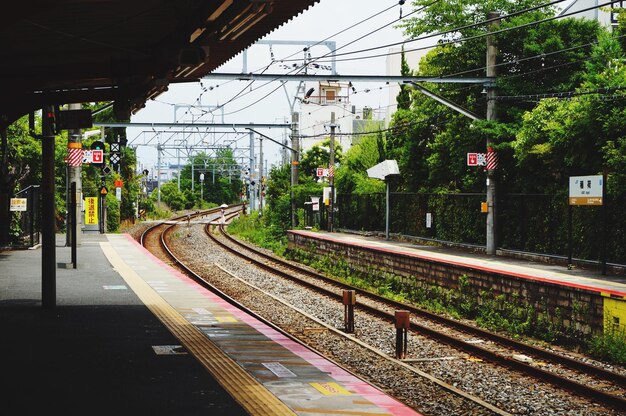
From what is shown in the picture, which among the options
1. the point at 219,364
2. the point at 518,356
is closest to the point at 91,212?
the point at 518,356

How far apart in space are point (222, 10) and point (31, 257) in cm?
1711

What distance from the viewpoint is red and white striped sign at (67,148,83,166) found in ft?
88.6

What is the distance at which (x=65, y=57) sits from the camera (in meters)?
14.0

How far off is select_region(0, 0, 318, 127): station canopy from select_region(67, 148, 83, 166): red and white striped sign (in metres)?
10.8

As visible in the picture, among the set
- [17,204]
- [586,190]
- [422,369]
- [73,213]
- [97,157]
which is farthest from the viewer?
[97,157]

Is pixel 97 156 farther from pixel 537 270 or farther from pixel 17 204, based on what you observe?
pixel 537 270

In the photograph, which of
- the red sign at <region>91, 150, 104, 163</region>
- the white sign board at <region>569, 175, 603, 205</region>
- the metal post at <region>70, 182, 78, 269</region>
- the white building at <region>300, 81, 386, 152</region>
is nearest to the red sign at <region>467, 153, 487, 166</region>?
the white sign board at <region>569, 175, 603, 205</region>

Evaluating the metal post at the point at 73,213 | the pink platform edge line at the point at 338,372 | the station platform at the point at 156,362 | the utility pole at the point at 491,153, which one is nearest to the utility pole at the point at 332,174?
the utility pole at the point at 491,153

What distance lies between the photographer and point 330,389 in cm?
904

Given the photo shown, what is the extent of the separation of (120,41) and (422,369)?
7.00 m

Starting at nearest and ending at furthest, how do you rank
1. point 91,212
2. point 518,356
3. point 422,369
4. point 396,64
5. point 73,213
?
1. point 422,369
2. point 518,356
3. point 73,213
4. point 91,212
5. point 396,64

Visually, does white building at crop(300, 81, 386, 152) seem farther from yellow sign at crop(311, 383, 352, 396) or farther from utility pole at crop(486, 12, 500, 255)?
yellow sign at crop(311, 383, 352, 396)

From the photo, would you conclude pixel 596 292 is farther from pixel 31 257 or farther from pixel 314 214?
pixel 314 214

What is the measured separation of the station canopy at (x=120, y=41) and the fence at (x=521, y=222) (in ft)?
33.0
